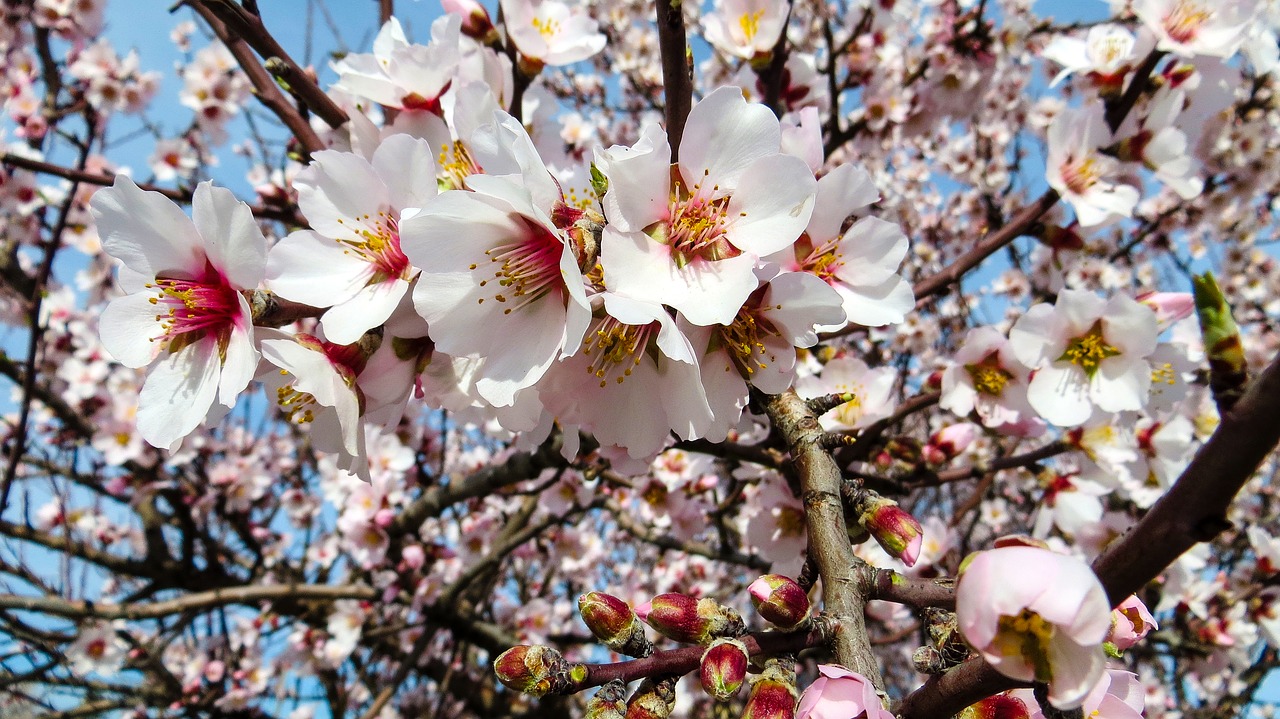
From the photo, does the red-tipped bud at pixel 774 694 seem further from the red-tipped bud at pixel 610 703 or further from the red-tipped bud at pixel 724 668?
the red-tipped bud at pixel 610 703

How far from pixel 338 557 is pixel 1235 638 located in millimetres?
5270

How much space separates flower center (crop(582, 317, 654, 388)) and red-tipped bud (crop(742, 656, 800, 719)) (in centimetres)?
41

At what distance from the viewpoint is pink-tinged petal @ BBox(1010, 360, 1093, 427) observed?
154 cm

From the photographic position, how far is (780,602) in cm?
79

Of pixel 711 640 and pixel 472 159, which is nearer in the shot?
pixel 711 640

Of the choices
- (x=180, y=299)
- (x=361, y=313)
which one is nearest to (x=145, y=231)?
(x=180, y=299)

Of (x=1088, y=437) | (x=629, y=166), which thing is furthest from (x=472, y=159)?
(x=1088, y=437)

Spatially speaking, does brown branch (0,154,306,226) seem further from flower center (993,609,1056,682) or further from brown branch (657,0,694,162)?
flower center (993,609,1056,682)

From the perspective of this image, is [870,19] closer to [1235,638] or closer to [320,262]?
[320,262]

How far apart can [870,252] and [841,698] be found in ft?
2.28

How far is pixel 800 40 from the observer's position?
179 inches

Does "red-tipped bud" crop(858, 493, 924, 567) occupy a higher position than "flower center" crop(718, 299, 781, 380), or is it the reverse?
"flower center" crop(718, 299, 781, 380)

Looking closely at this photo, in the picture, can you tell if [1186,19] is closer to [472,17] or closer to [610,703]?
[472,17]

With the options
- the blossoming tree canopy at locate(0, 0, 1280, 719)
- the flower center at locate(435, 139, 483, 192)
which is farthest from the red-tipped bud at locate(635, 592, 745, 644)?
the flower center at locate(435, 139, 483, 192)
